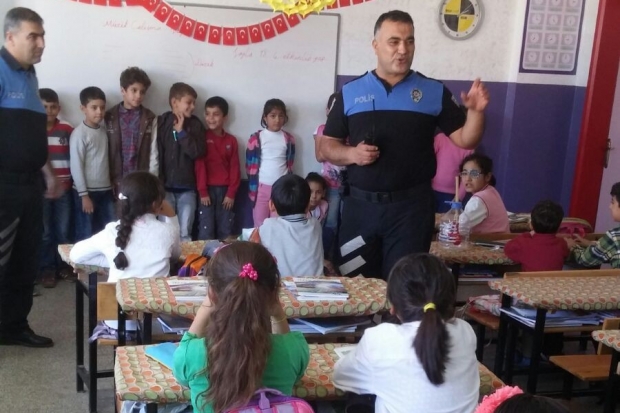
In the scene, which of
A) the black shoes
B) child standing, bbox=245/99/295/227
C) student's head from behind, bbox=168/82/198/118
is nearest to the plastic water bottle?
child standing, bbox=245/99/295/227

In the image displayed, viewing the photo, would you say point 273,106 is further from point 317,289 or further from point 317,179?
point 317,289

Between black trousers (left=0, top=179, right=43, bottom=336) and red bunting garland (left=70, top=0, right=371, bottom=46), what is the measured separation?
194 cm

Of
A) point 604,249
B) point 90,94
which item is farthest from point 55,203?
point 604,249

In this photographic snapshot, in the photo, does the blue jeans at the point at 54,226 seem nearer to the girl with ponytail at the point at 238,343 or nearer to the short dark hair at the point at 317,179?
the short dark hair at the point at 317,179

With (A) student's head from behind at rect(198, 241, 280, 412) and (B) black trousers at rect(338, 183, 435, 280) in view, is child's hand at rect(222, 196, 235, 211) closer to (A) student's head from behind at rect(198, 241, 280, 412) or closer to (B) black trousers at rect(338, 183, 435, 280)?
(B) black trousers at rect(338, 183, 435, 280)

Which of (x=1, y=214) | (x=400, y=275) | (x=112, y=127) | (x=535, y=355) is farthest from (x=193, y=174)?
(x=400, y=275)

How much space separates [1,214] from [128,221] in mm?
1007

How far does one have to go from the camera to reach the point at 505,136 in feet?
19.1

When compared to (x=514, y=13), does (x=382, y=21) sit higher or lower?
lower

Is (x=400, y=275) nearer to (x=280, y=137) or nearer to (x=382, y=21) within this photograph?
(x=382, y=21)

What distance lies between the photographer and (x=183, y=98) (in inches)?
196

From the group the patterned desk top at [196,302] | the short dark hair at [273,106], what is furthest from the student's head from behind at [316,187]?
the patterned desk top at [196,302]

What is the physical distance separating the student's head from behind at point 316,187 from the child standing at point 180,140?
0.84 m

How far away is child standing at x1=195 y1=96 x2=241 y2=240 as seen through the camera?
520 centimetres
